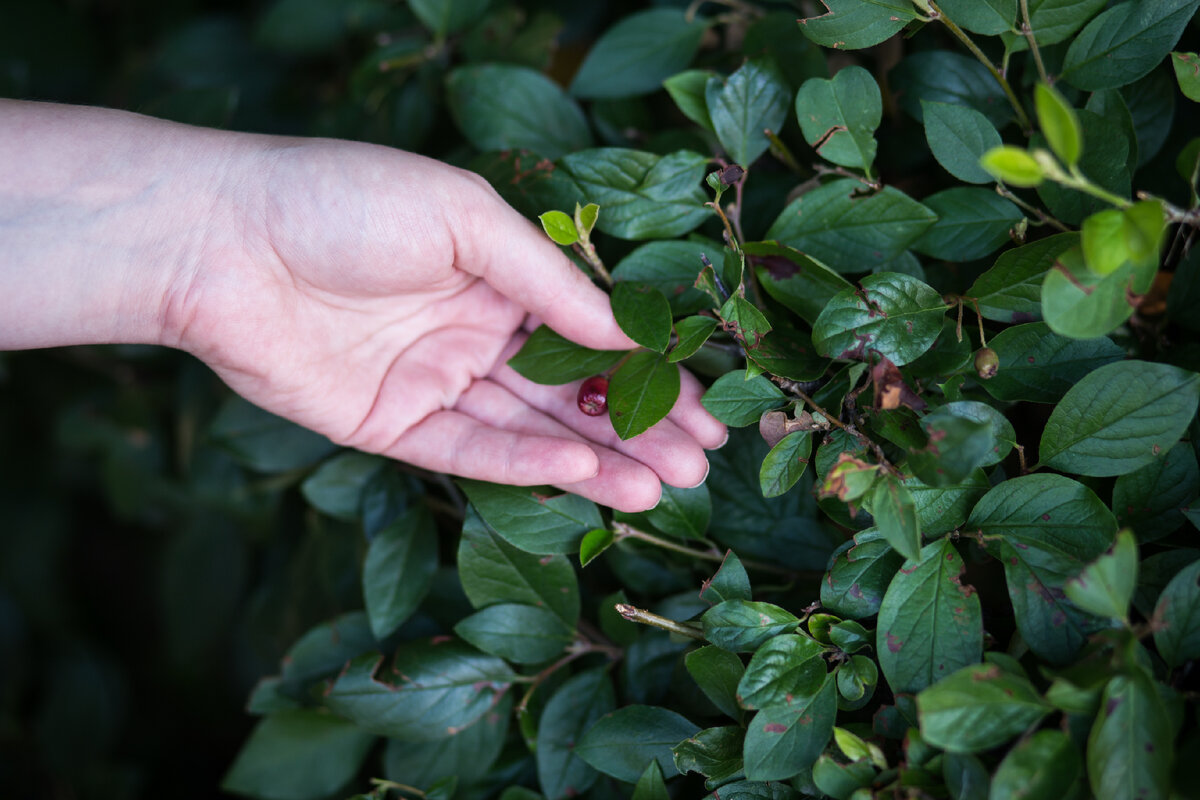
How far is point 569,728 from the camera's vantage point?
997mm

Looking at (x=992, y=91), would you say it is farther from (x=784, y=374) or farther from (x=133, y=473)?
(x=133, y=473)

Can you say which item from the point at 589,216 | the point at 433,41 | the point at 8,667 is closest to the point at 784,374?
the point at 589,216

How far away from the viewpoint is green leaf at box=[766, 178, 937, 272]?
89 cm

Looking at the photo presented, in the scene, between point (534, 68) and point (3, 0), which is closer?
point (534, 68)

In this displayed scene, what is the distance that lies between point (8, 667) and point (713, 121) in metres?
2.19

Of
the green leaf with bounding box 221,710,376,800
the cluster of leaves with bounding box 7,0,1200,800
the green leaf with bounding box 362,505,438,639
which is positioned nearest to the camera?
the cluster of leaves with bounding box 7,0,1200,800

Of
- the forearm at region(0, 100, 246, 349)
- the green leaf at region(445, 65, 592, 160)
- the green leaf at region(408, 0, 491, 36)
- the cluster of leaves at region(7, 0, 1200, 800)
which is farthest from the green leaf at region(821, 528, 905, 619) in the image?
the green leaf at region(408, 0, 491, 36)

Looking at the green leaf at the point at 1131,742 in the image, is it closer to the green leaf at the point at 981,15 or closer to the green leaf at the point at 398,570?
the green leaf at the point at 981,15

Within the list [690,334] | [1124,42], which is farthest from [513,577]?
[1124,42]

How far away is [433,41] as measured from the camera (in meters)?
1.36

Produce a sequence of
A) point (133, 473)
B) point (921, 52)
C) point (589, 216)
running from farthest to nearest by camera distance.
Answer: point (133, 473), point (921, 52), point (589, 216)

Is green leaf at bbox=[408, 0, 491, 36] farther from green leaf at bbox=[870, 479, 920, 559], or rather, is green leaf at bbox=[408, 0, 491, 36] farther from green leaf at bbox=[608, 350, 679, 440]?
green leaf at bbox=[870, 479, 920, 559]

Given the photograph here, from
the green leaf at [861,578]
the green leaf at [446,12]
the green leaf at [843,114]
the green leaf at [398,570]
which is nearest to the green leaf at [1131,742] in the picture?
the green leaf at [861,578]

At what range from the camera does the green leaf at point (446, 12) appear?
130cm
